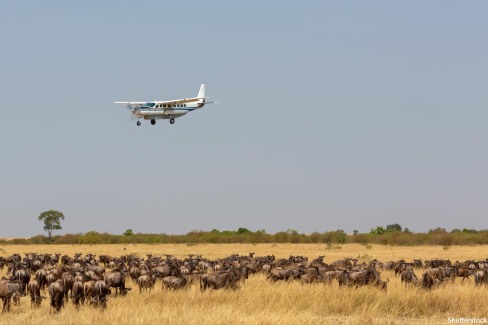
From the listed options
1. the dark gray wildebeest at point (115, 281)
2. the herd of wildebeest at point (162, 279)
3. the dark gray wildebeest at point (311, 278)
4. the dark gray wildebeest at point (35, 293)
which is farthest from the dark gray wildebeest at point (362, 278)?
the dark gray wildebeest at point (35, 293)

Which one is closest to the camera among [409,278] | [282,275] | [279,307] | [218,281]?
[279,307]

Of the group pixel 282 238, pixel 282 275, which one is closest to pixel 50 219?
pixel 282 238

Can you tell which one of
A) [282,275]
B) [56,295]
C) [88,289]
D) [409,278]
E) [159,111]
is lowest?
[56,295]

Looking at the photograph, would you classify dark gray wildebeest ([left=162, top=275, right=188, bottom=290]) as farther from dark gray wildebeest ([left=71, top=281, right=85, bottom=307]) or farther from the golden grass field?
dark gray wildebeest ([left=71, top=281, right=85, bottom=307])

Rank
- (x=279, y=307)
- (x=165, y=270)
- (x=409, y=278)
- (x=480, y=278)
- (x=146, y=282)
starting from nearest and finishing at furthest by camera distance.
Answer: (x=279, y=307) → (x=146, y=282) → (x=409, y=278) → (x=480, y=278) → (x=165, y=270)

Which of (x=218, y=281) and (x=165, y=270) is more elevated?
(x=165, y=270)

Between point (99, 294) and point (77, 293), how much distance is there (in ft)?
1.97

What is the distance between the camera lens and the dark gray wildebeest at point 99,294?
70.6 feet

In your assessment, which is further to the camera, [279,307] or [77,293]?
[77,293]

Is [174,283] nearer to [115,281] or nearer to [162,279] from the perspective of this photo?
[162,279]

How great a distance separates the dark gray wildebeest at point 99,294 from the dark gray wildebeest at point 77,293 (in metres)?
0.36

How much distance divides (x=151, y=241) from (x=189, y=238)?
4835mm

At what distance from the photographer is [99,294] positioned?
867 inches

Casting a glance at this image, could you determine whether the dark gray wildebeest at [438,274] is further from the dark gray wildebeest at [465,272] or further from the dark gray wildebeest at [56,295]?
the dark gray wildebeest at [56,295]
